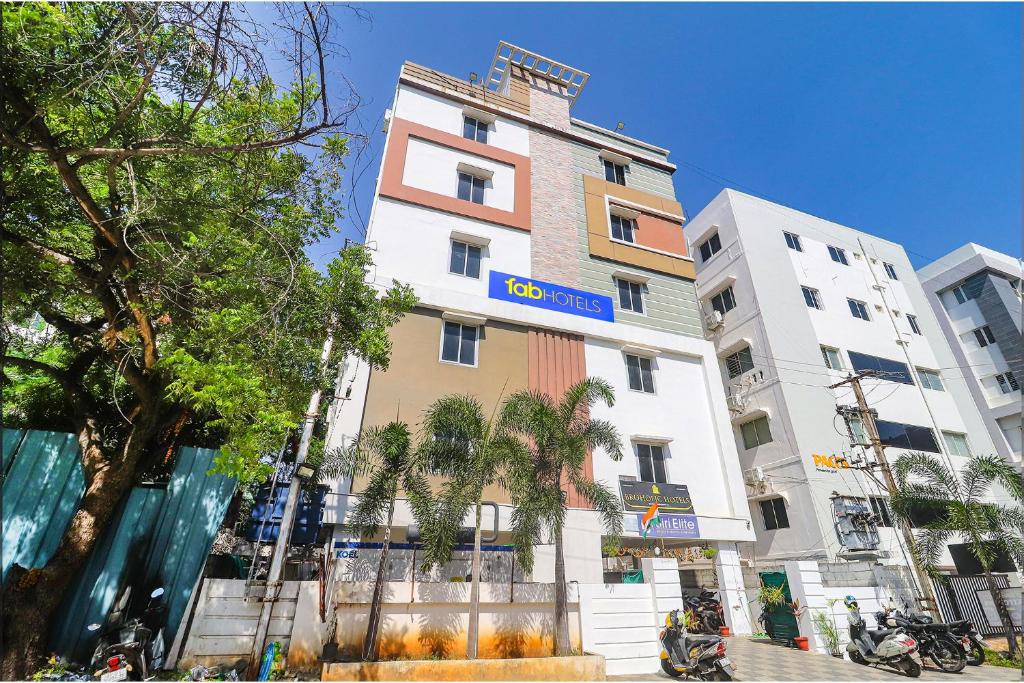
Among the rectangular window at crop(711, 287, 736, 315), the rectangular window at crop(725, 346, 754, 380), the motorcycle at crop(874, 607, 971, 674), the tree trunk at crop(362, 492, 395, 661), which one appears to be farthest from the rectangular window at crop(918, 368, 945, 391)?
the tree trunk at crop(362, 492, 395, 661)

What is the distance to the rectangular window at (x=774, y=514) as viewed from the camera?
56.2ft

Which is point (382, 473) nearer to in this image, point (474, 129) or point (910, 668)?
point (910, 668)

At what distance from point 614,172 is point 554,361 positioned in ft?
36.0

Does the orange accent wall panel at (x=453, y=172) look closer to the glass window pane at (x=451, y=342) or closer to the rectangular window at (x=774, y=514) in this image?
the glass window pane at (x=451, y=342)

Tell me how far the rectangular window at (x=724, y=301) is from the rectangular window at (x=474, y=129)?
13.5 meters

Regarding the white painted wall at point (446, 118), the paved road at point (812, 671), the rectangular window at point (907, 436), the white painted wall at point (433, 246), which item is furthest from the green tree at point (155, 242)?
the rectangular window at point (907, 436)

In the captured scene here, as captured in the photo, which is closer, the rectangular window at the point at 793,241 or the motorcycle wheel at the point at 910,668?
the motorcycle wheel at the point at 910,668

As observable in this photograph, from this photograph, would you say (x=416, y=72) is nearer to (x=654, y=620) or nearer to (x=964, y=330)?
(x=654, y=620)

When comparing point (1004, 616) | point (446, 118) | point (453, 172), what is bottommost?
point (1004, 616)

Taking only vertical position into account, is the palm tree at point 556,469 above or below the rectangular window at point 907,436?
below

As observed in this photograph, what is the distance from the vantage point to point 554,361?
15164 millimetres

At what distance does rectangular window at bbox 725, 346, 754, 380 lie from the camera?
20.4 metres

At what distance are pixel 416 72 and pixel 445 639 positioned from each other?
19.8m

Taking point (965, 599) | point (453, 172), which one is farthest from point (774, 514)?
point (453, 172)
